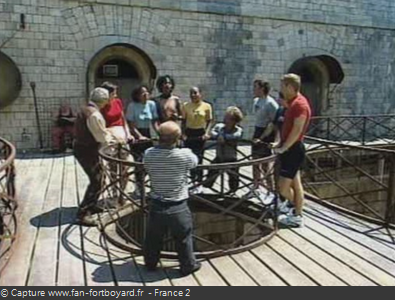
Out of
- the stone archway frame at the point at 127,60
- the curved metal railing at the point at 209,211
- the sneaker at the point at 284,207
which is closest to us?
the curved metal railing at the point at 209,211

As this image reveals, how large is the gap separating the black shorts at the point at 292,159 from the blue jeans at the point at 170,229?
135 centimetres

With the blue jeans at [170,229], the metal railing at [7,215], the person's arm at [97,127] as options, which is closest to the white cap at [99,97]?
the person's arm at [97,127]

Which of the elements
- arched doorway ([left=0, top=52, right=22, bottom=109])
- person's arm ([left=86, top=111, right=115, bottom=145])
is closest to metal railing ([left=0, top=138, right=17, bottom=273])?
person's arm ([left=86, top=111, right=115, bottom=145])

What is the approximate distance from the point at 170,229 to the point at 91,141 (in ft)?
5.10

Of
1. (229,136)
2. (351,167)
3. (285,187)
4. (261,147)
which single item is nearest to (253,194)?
(285,187)

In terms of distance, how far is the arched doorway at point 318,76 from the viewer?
11336 mm

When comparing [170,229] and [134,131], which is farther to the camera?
[134,131]

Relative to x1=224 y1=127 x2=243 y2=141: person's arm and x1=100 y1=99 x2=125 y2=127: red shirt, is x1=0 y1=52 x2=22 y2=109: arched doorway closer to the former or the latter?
x1=100 y1=99 x2=125 y2=127: red shirt

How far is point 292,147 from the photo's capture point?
13.1 feet

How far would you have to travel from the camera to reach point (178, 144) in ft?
12.9

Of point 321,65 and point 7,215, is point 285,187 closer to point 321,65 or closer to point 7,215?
point 7,215

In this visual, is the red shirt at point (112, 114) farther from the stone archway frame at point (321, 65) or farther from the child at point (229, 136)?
the stone archway frame at point (321, 65)
